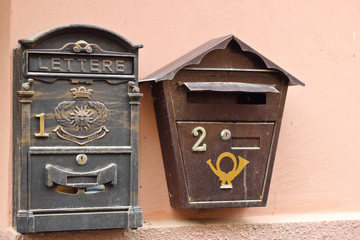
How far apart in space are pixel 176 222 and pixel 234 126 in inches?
27.4

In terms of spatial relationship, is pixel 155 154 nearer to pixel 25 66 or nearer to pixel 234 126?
pixel 234 126

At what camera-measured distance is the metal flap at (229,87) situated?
367 cm

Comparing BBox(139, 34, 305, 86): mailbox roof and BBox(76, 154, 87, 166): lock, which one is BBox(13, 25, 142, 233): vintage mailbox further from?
BBox(139, 34, 305, 86): mailbox roof

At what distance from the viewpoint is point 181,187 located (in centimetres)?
376

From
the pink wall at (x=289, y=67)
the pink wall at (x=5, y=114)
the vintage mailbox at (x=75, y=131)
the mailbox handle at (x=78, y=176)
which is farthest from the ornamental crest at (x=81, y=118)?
the pink wall at (x=289, y=67)

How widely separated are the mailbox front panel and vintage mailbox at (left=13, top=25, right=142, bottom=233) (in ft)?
1.16

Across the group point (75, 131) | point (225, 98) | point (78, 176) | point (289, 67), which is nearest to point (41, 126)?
point (75, 131)

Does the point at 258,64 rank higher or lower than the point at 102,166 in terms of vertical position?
higher

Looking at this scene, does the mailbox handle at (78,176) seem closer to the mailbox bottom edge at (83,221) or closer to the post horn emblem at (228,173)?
the mailbox bottom edge at (83,221)

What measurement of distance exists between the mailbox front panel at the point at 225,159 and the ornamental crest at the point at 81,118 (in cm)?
48

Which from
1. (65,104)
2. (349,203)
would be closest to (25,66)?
(65,104)

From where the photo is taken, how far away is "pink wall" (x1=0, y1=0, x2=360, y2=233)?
3945mm

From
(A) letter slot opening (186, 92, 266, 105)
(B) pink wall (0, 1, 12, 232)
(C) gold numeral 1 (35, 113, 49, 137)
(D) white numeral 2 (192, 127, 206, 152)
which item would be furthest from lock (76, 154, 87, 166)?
(A) letter slot opening (186, 92, 266, 105)

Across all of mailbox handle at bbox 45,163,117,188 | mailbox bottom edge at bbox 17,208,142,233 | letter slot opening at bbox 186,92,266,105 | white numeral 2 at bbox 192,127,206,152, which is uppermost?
letter slot opening at bbox 186,92,266,105
